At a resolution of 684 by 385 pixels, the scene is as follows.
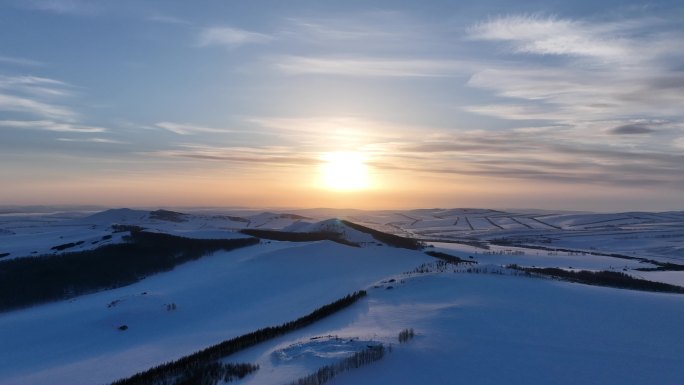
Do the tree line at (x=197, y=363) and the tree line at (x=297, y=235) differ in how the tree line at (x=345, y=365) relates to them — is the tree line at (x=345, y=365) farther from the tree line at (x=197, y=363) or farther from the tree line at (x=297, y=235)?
the tree line at (x=297, y=235)

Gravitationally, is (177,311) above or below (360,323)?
below

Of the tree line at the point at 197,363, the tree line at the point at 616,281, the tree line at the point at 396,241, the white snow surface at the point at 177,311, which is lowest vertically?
the white snow surface at the point at 177,311

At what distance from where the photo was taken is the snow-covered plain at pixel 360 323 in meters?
11.9

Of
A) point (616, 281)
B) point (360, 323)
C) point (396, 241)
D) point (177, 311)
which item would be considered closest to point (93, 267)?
point (177, 311)

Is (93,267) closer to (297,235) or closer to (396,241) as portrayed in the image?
(297,235)

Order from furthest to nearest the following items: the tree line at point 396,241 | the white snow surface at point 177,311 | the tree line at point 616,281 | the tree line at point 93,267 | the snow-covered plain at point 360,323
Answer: the tree line at point 396,241 → the tree line at point 93,267 → the tree line at point 616,281 → the white snow surface at point 177,311 → the snow-covered plain at point 360,323

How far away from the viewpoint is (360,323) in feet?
57.6

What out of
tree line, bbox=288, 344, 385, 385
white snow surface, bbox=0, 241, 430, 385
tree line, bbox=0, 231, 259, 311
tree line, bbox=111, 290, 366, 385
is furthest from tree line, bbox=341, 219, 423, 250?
tree line, bbox=288, 344, 385, 385

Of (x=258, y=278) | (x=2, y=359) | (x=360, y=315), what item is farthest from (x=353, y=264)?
(x=2, y=359)

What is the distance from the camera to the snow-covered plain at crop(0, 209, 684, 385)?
11883mm

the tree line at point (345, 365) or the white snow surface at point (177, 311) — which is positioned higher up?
the tree line at point (345, 365)

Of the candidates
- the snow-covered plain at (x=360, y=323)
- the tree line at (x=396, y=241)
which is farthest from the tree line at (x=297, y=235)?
the snow-covered plain at (x=360, y=323)

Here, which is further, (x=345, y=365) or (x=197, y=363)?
(x=197, y=363)

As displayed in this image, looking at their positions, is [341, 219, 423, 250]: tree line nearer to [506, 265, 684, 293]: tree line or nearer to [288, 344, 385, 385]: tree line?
[506, 265, 684, 293]: tree line
